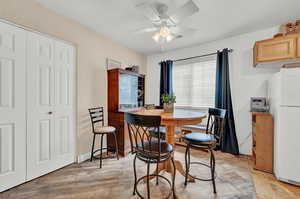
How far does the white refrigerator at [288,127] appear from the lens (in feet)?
6.05

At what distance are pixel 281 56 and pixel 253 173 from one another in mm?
1946

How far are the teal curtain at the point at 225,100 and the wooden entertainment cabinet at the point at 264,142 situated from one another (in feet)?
2.04

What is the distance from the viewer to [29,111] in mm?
1926

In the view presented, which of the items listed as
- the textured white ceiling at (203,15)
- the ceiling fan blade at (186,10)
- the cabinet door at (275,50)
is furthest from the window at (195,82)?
the ceiling fan blade at (186,10)

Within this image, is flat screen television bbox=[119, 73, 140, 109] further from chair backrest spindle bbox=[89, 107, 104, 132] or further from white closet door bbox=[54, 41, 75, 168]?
white closet door bbox=[54, 41, 75, 168]

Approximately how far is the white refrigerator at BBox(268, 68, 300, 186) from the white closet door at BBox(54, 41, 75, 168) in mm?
3281

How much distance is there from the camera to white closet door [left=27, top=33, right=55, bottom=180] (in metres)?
1.94

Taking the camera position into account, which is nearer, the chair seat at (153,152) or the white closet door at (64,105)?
the chair seat at (153,152)

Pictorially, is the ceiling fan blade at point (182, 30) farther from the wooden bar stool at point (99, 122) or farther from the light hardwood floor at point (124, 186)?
the light hardwood floor at point (124, 186)

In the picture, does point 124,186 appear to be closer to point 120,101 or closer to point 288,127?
point 120,101

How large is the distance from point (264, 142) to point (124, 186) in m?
2.28

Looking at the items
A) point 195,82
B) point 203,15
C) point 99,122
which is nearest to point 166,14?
point 203,15

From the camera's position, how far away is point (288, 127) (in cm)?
190

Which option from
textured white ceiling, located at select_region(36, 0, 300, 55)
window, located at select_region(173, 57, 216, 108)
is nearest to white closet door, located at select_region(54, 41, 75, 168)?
textured white ceiling, located at select_region(36, 0, 300, 55)
